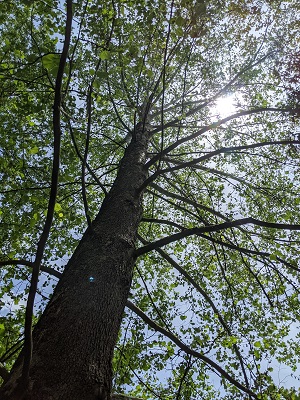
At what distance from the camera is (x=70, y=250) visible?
7.26 m

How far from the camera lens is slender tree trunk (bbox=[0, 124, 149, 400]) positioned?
61.2 inches

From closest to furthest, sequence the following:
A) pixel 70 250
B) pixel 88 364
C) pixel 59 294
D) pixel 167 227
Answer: pixel 88 364
pixel 59 294
pixel 70 250
pixel 167 227

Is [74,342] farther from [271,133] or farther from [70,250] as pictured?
[271,133]

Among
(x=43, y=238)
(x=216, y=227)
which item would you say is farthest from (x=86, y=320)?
(x=216, y=227)

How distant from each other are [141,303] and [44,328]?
4.43 m

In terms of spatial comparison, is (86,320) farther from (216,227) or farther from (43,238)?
(216,227)

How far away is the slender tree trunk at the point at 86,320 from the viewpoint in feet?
5.10

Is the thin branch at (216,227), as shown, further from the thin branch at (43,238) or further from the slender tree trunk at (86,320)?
the thin branch at (43,238)

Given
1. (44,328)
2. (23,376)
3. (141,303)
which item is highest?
(141,303)

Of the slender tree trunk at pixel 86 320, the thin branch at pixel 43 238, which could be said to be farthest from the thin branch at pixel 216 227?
the thin branch at pixel 43 238

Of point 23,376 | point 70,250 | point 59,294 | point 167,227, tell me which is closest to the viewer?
point 23,376

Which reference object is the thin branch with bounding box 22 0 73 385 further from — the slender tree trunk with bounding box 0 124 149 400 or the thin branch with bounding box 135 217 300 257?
the thin branch with bounding box 135 217 300 257

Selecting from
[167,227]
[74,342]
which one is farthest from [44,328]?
[167,227]

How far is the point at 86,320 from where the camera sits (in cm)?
193
